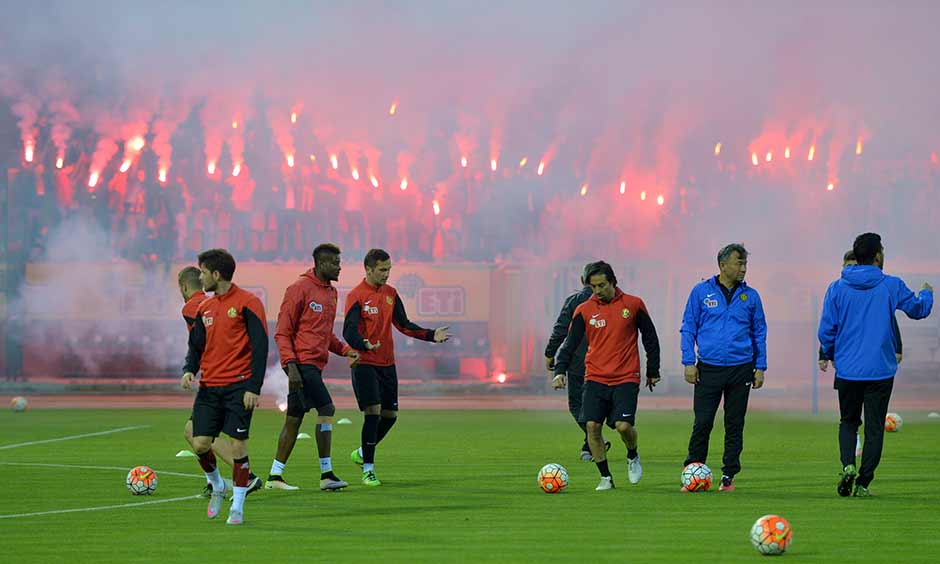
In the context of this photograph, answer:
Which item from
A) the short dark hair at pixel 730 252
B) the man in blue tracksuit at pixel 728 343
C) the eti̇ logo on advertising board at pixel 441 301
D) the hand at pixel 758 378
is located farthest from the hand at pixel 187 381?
the eti̇ logo on advertising board at pixel 441 301

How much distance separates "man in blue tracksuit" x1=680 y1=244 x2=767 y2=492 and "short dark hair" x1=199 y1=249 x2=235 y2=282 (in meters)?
4.46

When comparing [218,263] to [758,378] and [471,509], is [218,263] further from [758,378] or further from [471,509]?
[758,378]

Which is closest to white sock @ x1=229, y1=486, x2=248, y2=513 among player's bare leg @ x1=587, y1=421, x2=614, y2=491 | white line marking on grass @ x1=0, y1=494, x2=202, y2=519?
white line marking on grass @ x1=0, y1=494, x2=202, y2=519

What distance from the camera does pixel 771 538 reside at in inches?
345

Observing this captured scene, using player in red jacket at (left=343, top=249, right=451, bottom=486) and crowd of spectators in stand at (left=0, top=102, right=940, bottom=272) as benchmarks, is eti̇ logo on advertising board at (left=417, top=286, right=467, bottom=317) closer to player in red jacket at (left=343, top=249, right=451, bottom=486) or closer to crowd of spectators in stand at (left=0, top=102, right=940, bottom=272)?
crowd of spectators in stand at (left=0, top=102, right=940, bottom=272)

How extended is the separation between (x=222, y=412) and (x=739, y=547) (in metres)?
4.35

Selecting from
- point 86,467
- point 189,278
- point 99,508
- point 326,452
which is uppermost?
point 189,278

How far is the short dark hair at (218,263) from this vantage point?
1100 centimetres

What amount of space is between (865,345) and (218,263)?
5.84 m

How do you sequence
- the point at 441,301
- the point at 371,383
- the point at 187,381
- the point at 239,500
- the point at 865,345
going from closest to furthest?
the point at 239,500
the point at 187,381
the point at 865,345
the point at 371,383
the point at 441,301

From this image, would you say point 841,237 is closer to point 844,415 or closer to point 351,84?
point 351,84

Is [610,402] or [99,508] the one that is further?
[610,402]

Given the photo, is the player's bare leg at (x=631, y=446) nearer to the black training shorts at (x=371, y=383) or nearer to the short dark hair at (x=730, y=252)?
the short dark hair at (x=730, y=252)

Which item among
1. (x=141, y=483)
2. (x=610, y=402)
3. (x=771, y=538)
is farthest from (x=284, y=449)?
(x=771, y=538)
